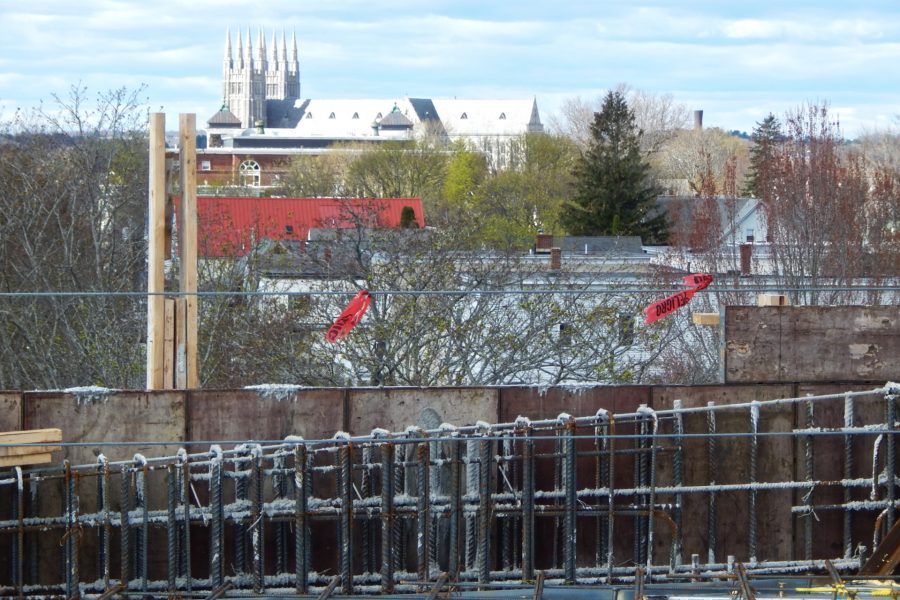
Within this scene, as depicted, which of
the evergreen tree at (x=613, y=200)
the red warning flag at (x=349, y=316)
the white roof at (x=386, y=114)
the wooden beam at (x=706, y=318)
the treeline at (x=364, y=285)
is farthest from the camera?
the white roof at (x=386, y=114)

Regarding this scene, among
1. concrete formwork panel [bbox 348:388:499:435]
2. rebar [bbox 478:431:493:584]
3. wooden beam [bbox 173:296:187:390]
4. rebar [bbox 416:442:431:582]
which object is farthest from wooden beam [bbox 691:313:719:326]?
wooden beam [bbox 173:296:187:390]

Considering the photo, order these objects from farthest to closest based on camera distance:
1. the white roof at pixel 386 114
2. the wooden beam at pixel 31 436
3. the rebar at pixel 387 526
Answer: the white roof at pixel 386 114, the rebar at pixel 387 526, the wooden beam at pixel 31 436

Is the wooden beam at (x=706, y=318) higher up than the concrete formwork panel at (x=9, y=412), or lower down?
higher up

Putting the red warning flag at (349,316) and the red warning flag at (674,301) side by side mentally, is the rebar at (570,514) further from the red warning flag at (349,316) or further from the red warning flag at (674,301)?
the red warning flag at (349,316)

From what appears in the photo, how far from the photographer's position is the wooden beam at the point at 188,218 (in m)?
9.88

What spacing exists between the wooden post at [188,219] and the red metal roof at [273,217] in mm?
7649

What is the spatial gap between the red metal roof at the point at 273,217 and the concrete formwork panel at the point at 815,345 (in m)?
8.48

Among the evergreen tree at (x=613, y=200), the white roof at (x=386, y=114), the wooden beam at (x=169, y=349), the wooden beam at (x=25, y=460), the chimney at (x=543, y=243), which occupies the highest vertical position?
the white roof at (x=386, y=114)

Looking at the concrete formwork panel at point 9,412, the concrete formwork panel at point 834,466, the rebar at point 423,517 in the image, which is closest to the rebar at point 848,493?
the concrete formwork panel at point 834,466

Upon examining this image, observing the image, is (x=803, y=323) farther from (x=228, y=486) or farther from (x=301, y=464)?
(x=228, y=486)

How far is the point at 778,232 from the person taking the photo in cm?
3141

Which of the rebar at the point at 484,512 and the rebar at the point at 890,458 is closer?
the rebar at the point at 484,512

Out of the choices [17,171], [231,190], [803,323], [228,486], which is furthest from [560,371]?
[231,190]

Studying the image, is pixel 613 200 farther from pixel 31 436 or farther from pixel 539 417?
pixel 31 436
